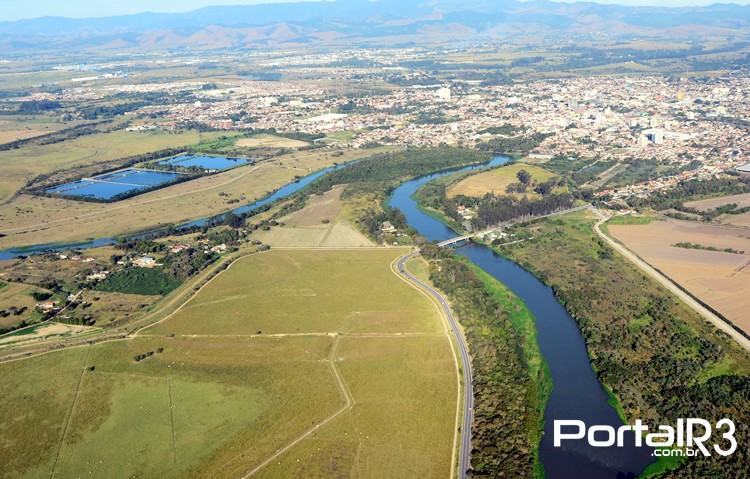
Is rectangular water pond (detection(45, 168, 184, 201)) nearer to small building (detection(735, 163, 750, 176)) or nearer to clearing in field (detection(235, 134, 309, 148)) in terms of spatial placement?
clearing in field (detection(235, 134, 309, 148))

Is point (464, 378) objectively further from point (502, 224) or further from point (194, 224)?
point (194, 224)

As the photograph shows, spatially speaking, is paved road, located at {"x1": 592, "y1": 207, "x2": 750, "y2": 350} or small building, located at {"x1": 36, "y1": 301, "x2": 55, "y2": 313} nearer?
paved road, located at {"x1": 592, "y1": 207, "x2": 750, "y2": 350}

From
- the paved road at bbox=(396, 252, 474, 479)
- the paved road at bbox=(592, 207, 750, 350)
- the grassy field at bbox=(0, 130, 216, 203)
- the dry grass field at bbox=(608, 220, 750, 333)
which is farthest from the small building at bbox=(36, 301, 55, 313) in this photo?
the dry grass field at bbox=(608, 220, 750, 333)

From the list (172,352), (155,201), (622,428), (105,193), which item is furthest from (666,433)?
(105,193)

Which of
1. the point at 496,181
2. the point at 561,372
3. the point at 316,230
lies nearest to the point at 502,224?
the point at 496,181

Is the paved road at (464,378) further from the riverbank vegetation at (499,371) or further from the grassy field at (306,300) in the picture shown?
the grassy field at (306,300)

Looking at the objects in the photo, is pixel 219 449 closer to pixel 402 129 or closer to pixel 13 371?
pixel 13 371
